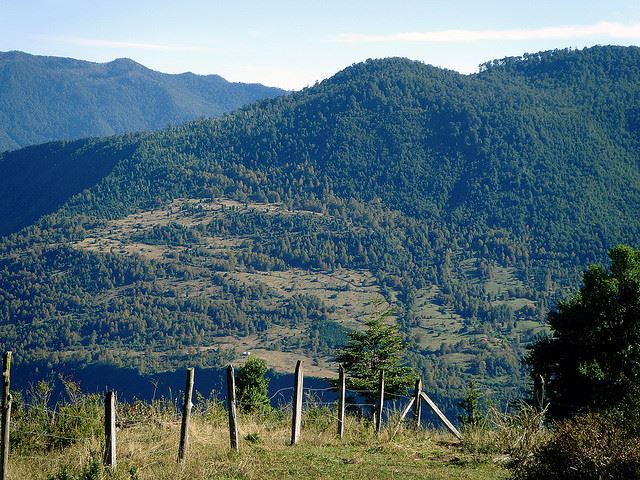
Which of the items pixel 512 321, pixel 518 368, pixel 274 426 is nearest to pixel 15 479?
pixel 274 426

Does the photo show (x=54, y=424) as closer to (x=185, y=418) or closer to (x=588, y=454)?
(x=185, y=418)

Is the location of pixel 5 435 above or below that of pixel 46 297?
above

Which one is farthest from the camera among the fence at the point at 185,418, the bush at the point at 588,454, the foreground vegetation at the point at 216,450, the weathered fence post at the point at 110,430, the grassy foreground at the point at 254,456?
the foreground vegetation at the point at 216,450

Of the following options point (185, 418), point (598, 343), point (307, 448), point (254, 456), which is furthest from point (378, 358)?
point (185, 418)

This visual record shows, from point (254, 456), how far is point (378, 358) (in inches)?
702

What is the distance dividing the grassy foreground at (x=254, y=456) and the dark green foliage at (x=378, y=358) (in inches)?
511

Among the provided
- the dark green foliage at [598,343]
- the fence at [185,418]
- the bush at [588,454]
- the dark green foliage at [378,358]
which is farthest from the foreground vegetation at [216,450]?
the dark green foliage at [378,358]

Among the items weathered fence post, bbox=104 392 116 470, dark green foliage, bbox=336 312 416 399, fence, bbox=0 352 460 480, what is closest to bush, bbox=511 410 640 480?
fence, bbox=0 352 460 480

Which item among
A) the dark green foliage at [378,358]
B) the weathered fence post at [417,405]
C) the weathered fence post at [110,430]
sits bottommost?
the dark green foliage at [378,358]

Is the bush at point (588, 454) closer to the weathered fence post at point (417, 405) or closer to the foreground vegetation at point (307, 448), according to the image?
the foreground vegetation at point (307, 448)

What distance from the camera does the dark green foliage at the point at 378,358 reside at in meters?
28.2

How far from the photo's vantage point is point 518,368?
14712 cm

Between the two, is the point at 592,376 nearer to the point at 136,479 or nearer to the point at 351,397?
the point at 351,397

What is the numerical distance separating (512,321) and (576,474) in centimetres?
17537
